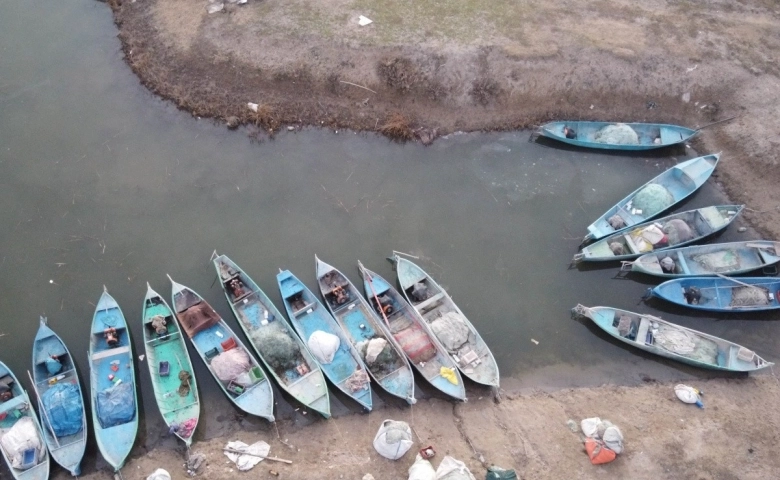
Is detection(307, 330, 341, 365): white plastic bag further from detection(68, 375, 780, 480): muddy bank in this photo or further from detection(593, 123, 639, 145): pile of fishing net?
detection(593, 123, 639, 145): pile of fishing net

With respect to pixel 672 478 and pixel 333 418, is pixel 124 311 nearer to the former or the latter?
pixel 333 418

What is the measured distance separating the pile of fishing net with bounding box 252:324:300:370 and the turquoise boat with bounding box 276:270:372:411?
67 cm

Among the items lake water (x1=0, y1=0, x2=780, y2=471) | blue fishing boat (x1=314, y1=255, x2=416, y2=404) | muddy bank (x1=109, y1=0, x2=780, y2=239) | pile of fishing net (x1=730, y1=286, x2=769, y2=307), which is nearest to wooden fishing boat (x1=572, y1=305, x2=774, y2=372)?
lake water (x1=0, y1=0, x2=780, y2=471)

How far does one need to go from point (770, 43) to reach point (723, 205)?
12104 mm

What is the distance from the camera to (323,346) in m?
18.3

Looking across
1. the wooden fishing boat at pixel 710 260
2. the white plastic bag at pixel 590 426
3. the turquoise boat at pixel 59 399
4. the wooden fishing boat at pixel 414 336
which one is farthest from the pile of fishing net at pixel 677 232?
the turquoise boat at pixel 59 399

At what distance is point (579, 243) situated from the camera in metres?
22.5

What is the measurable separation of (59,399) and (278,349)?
24.4ft

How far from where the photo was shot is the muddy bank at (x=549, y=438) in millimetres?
16891

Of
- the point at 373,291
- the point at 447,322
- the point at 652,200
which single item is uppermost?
the point at 652,200

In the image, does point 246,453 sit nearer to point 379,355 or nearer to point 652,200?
point 379,355

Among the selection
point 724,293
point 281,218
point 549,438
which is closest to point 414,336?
point 549,438

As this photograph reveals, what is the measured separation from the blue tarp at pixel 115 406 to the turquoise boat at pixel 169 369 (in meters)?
0.88

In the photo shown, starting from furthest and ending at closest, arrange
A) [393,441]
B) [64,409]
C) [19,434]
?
[64,409] → [393,441] → [19,434]
